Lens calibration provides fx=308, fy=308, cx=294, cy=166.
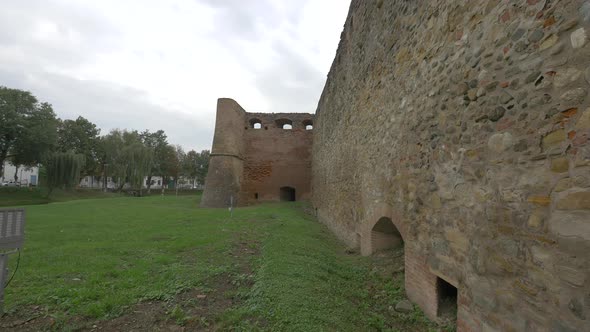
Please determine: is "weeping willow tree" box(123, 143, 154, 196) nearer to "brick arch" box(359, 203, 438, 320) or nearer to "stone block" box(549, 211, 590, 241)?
"brick arch" box(359, 203, 438, 320)

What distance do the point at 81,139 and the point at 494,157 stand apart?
44598mm

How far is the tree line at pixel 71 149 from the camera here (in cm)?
2702

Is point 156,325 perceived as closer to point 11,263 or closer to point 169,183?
point 11,263

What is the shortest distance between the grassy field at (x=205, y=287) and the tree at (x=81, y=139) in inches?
1411

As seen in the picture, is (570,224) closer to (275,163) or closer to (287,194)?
(275,163)

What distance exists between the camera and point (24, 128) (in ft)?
88.0

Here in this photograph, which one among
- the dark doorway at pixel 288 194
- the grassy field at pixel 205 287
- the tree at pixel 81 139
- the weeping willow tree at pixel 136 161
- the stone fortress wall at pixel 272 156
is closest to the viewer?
the grassy field at pixel 205 287

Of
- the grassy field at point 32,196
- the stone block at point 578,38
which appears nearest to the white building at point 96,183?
the grassy field at point 32,196

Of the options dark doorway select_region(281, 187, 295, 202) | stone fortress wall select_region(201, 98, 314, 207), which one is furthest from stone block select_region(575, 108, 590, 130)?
dark doorway select_region(281, 187, 295, 202)

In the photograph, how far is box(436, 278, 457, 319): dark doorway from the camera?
11.1 ft

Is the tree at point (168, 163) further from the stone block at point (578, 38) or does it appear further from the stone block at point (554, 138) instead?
the stone block at point (578, 38)

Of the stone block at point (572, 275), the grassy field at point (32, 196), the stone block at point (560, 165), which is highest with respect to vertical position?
the stone block at point (560, 165)

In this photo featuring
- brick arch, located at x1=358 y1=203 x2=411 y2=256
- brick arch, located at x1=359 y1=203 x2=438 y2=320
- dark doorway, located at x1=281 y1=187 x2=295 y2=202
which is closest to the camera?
brick arch, located at x1=359 y1=203 x2=438 y2=320

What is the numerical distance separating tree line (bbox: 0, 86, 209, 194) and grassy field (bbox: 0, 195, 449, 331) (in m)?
→ 25.9
